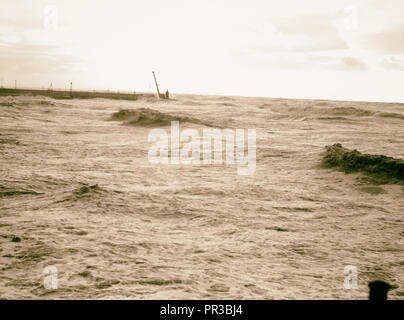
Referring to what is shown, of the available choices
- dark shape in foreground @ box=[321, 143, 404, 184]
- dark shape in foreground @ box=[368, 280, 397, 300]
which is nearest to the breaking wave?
dark shape in foreground @ box=[321, 143, 404, 184]

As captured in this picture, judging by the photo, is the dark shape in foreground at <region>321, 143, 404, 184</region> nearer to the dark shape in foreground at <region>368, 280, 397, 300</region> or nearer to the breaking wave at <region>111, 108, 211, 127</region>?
the dark shape in foreground at <region>368, 280, 397, 300</region>

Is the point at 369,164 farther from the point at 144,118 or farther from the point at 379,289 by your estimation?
the point at 144,118

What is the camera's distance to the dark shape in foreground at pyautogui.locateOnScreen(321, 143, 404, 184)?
827cm

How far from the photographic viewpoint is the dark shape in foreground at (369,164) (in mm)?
8266

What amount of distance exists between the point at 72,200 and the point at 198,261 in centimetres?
281

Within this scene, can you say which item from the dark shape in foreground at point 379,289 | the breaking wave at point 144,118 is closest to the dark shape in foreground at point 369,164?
the dark shape in foreground at point 379,289

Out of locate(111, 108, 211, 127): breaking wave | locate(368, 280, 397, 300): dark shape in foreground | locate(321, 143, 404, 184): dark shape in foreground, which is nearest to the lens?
locate(368, 280, 397, 300): dark shape in foreground

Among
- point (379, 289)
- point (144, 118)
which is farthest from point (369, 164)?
point (144, 118)

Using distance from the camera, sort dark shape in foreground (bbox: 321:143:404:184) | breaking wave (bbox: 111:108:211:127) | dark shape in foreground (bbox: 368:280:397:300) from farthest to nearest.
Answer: breaking wave (bbox: 111:108:211:127) < dark shape in foreground (bbox: 321:143:404:184) < dark shape in foreground (bbox: 368:280:397:300)

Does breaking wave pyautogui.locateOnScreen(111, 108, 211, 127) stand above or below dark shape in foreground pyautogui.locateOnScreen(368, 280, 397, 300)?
above

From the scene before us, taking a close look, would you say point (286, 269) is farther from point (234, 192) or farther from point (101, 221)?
point (234, 192)

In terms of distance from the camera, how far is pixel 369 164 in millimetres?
9047

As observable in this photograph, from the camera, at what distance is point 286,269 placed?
12.6 feet

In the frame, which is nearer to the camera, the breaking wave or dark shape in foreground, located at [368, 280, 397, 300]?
dark shape in foreground, located at [368, 280, 397, 300]
